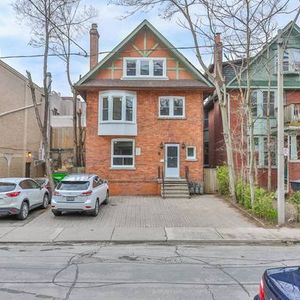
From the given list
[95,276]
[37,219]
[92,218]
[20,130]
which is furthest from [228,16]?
[20,130]

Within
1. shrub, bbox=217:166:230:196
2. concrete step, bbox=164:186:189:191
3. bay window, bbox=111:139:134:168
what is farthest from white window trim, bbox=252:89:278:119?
bay window, bbox=111:139:134:168

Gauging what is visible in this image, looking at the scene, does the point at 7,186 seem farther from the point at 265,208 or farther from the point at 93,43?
the point at 93,43

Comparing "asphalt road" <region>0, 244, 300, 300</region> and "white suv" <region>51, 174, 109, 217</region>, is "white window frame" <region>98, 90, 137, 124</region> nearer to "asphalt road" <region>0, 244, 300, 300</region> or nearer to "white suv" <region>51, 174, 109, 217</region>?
"white suv" <region>51, 174, 109, 217</region>

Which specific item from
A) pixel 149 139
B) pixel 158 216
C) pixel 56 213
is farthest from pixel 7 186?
pixel 149 139

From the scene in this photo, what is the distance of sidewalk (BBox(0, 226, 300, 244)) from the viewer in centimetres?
1190

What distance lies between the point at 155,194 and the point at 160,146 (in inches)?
116

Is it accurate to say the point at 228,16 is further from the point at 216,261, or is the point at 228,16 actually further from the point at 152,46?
the point at 216,261

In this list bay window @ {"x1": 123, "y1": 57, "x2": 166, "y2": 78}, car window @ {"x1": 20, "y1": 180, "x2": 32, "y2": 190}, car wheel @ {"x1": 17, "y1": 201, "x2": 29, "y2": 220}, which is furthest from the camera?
bay window @ {"x1": 123, "y1": 57, "x2": 166, "y2": 78}

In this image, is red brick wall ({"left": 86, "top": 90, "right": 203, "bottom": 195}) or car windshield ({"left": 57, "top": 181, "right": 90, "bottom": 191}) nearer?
car windshield ({"left": 57, "top": 181, "right": 90, "bottom": 191})

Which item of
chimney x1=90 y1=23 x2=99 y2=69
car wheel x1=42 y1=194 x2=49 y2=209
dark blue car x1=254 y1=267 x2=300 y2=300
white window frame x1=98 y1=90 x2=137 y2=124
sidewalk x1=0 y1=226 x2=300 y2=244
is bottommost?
sidewalk x1=0 y1=226 x2=300 y2=244

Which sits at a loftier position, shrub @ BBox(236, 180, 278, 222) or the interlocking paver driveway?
shrub @ BBox(236, 180, 278, 222)

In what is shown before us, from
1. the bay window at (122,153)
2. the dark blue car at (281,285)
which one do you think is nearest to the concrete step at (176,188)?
the bay window at (122,153)

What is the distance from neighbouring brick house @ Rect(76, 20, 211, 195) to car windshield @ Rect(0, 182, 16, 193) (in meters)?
9.22

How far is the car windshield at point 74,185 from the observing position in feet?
53.1
